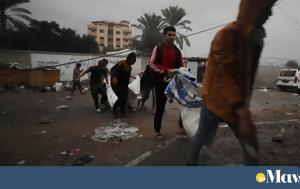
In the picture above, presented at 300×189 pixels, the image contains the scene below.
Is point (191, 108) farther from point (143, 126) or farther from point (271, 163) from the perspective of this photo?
point (143, 126)

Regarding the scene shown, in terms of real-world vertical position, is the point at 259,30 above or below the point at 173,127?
above

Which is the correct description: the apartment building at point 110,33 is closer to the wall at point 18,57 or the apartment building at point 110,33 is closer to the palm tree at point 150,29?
the palm tree at point 150,29

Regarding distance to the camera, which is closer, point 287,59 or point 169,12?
point 287,59

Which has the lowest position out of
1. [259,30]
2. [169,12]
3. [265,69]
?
[265,69]

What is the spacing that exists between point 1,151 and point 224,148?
9.66ft

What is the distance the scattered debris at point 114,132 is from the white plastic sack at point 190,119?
1.31m

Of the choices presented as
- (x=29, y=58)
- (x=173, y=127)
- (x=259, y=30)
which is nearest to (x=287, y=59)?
(x=29, y=58)

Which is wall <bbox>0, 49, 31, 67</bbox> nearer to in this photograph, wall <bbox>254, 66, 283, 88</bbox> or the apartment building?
wall <bbox>254, 66, 283, 88</bbox>

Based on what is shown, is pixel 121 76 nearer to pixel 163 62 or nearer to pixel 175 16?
pixel 163 62

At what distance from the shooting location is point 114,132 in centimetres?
547

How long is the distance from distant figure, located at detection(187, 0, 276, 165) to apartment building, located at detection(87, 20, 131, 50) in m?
79.0

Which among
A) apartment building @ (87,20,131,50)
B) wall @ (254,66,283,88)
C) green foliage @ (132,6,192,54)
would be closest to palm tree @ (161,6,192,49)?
green foliage @ (132,6,192,54)

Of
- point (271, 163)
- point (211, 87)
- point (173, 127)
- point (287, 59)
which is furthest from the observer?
point (287, 59)

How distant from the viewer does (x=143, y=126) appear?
605 centimetres
